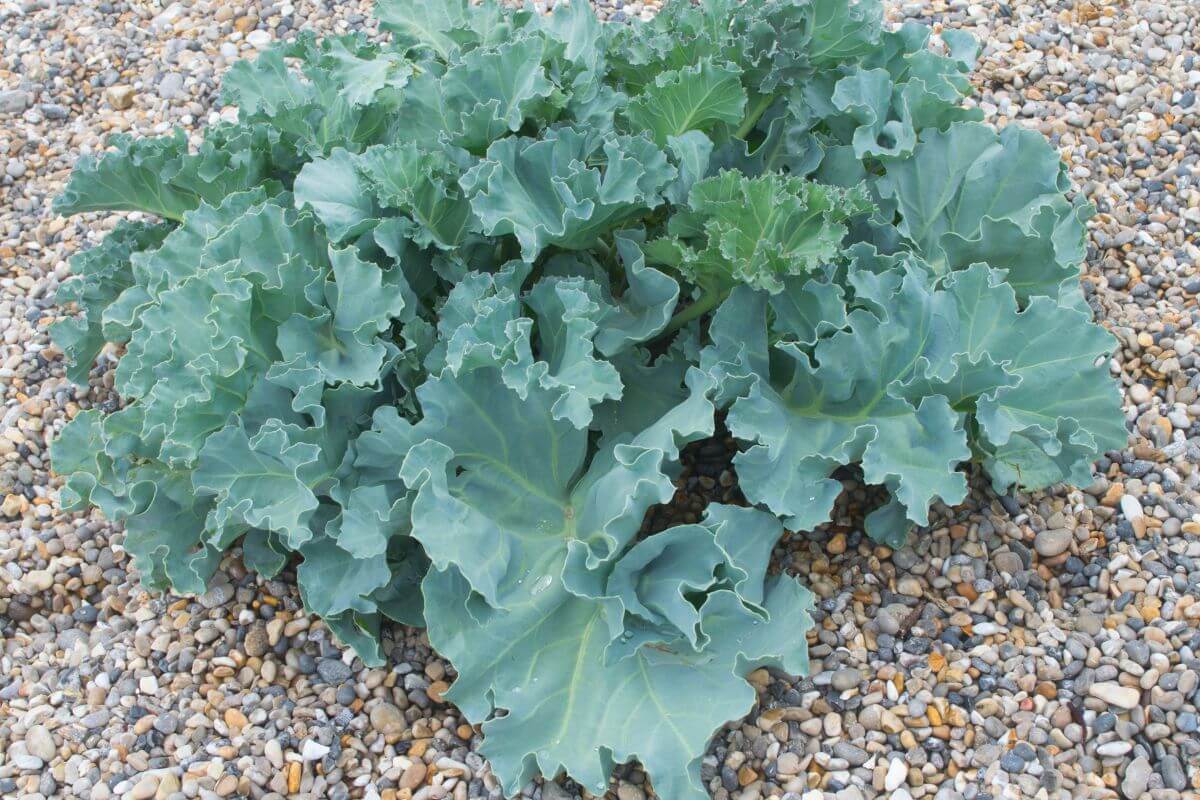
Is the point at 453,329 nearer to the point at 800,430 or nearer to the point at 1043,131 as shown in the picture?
the point at 800,430

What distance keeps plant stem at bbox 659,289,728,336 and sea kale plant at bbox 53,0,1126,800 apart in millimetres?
17

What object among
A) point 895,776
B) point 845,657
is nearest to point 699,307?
point 845,657

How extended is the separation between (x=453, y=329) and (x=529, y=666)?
780mm

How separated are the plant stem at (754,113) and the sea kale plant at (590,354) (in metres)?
0.02

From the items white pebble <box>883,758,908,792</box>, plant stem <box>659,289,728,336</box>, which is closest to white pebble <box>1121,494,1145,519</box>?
white pebble <box>883,758,908,792</box>

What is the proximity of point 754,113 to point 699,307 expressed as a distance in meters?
0.66

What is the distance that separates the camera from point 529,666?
2604 millimetres

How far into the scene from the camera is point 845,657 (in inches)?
111

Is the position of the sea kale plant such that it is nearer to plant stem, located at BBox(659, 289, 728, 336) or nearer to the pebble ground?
plant stem, located at BBox(659, 289, 728, 336)

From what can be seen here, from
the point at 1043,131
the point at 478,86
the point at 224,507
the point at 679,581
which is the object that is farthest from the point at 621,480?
the point at 1043,131

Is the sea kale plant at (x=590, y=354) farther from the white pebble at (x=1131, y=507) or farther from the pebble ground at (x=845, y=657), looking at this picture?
the white pebble at (x=1131, y=507)

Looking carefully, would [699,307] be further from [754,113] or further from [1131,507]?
[1131,507]

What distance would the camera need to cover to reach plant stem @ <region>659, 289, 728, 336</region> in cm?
295

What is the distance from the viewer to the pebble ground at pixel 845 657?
8.73 ft
